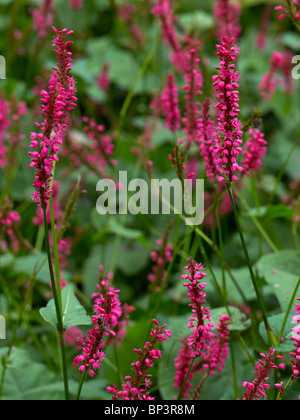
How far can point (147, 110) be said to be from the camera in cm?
209

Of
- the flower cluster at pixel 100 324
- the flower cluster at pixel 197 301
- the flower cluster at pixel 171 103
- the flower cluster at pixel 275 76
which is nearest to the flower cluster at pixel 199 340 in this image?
the flower cluster at pixel 197 301

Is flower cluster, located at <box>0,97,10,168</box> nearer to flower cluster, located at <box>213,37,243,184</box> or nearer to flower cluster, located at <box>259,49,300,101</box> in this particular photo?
flower cluster, located at <box>259,49,300,101</box>

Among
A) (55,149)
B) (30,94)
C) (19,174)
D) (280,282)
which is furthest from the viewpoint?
(30,94)

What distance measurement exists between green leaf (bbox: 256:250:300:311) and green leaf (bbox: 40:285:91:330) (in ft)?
1.36

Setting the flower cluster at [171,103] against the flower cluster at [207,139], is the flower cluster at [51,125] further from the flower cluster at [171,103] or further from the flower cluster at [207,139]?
the flower cluster at [171,103]

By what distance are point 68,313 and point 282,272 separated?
51 centimetres

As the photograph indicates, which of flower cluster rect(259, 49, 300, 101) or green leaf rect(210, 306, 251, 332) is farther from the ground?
flower cluster rect(259, 49, 300, 101)

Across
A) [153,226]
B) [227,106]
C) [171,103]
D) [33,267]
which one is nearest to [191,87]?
[171,103]

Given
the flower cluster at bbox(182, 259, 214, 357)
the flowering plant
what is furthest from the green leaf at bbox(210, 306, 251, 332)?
the flower cluster at bbox(182, 259, 214, 357)

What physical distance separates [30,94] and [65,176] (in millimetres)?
603

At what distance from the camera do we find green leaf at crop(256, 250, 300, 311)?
1.05 m

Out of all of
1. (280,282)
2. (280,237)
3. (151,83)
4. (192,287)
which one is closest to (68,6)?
(151,83)

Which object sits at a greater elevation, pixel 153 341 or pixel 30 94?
pixel 30 94

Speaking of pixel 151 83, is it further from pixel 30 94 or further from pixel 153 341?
pixel 153 341
